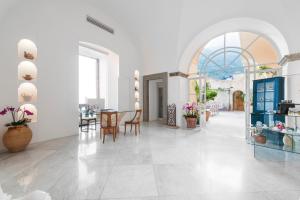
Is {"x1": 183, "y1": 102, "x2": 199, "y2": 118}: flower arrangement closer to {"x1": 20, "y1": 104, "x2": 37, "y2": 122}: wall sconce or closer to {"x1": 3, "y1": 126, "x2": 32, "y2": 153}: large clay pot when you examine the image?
{"x1": 20, "y1": 104, "x2": 37, "y2": 122}: wall sconce

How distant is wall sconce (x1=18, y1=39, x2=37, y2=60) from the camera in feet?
14.1

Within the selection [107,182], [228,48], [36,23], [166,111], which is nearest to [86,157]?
[107,182]

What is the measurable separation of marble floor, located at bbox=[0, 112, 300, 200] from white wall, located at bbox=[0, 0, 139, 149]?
1250 millimetres

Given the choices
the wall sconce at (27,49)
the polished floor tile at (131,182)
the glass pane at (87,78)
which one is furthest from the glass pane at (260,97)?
the glass pane at (87,78)

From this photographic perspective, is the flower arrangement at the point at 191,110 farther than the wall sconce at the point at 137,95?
No

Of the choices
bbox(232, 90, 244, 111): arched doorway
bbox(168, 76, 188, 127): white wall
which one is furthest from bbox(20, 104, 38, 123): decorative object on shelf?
bbox(232, 90, 244, 111): arched doorway

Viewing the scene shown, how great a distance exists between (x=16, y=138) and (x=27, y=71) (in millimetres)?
1956

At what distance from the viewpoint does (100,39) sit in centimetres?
656

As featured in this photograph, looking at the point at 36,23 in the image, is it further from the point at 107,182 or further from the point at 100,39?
the point at 107,182

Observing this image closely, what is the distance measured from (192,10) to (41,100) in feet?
20.1

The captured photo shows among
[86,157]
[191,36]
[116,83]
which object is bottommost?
[86,157]

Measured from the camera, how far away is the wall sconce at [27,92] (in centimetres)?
430

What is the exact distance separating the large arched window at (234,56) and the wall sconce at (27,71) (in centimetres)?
637

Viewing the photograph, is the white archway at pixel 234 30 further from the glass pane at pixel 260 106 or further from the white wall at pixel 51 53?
the white wall at pixel 51 53
